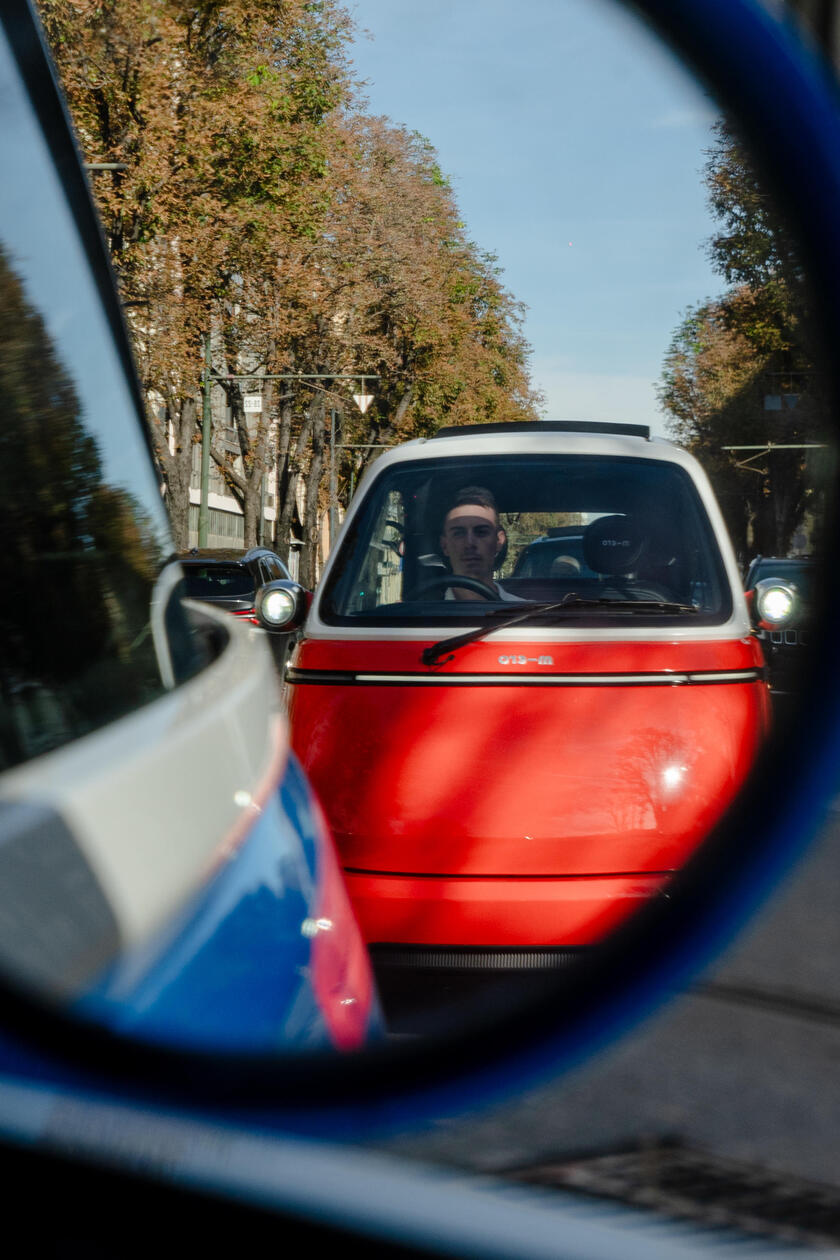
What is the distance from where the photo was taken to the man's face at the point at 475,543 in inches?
157

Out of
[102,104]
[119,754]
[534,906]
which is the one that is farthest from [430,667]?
[119,754]

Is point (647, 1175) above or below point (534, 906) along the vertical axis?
below

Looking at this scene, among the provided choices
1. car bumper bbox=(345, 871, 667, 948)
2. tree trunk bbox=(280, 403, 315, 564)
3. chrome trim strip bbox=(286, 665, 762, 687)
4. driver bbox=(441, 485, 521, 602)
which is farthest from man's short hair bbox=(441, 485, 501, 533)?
tree trunk bbox=(280, 403, 315, 564)

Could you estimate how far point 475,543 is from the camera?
13.1 ft

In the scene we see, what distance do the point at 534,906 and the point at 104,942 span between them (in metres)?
2.23

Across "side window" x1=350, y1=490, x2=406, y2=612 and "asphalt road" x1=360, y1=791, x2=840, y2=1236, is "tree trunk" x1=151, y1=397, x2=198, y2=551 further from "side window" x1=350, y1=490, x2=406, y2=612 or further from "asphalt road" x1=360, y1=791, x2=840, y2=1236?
"asphalt road" x1=360, y1=791, x2=840, y2=1236

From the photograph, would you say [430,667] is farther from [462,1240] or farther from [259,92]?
[462,1240]

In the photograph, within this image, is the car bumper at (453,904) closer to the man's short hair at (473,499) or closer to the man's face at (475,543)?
the man's face at (475,543)

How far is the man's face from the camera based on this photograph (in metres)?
3.98

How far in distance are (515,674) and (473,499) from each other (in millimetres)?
822

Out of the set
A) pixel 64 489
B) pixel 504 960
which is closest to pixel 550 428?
pixel 504 960

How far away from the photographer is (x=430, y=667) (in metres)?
→ 3.65

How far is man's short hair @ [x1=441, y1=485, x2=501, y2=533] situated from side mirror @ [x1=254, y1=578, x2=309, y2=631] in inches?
26.4

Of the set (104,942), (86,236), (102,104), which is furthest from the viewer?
(102,104)
